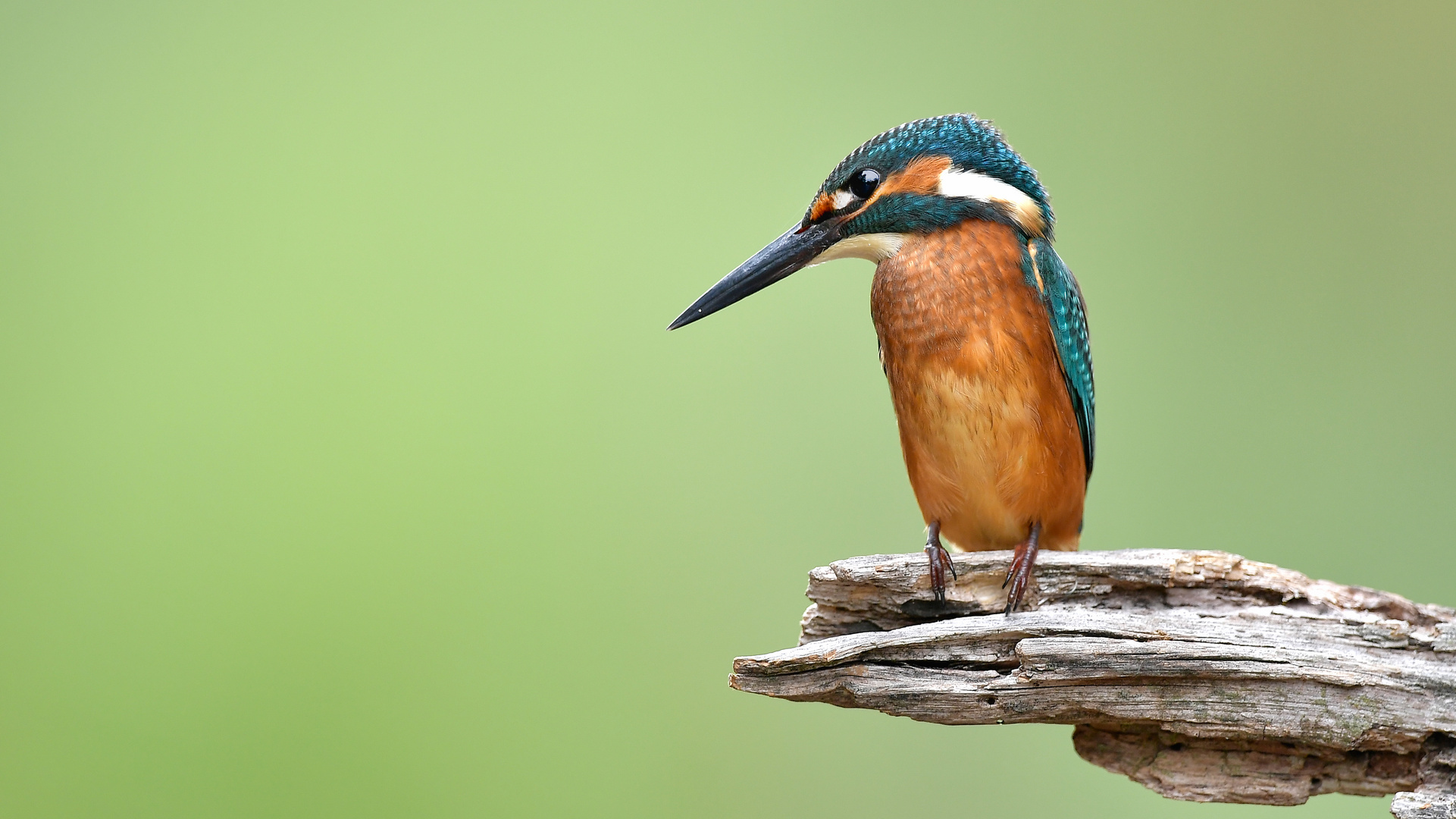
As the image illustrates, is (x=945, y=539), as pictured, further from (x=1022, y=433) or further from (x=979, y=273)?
(x=979, y=273)

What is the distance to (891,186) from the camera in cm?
212

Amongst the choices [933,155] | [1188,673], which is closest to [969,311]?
[933,155]

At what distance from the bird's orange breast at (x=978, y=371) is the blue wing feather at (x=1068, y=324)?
0.8 inches

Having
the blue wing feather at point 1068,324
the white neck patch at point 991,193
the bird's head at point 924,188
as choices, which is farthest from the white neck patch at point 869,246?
the blue wing feather at point 1068,324

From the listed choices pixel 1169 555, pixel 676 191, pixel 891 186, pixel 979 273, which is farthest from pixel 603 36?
pixel 1169 555

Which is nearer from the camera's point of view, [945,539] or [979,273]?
[979,273]

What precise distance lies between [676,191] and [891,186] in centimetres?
129

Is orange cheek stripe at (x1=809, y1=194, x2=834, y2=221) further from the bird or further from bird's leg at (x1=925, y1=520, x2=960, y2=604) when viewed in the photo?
bird's leg at (x1=925, y1=520, x2=960, y2=604)

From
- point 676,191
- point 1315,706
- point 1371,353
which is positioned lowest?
point 1315,706

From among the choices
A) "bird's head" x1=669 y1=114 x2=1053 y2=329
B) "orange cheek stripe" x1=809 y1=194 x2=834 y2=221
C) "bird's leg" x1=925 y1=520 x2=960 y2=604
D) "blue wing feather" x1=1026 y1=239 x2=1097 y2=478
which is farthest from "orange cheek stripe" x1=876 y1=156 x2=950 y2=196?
"bird's leg" x1=925 y1=520 x2=960 y2=604

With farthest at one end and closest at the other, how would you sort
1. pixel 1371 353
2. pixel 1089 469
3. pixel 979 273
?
pixel 1371 353 → pixel 1089 469 → pixel 979 273

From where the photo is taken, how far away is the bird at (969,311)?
2.06 meters

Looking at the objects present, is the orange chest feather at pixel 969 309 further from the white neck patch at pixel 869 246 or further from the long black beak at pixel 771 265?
the long black beak at pixel 771 265

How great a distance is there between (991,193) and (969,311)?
0.27m
